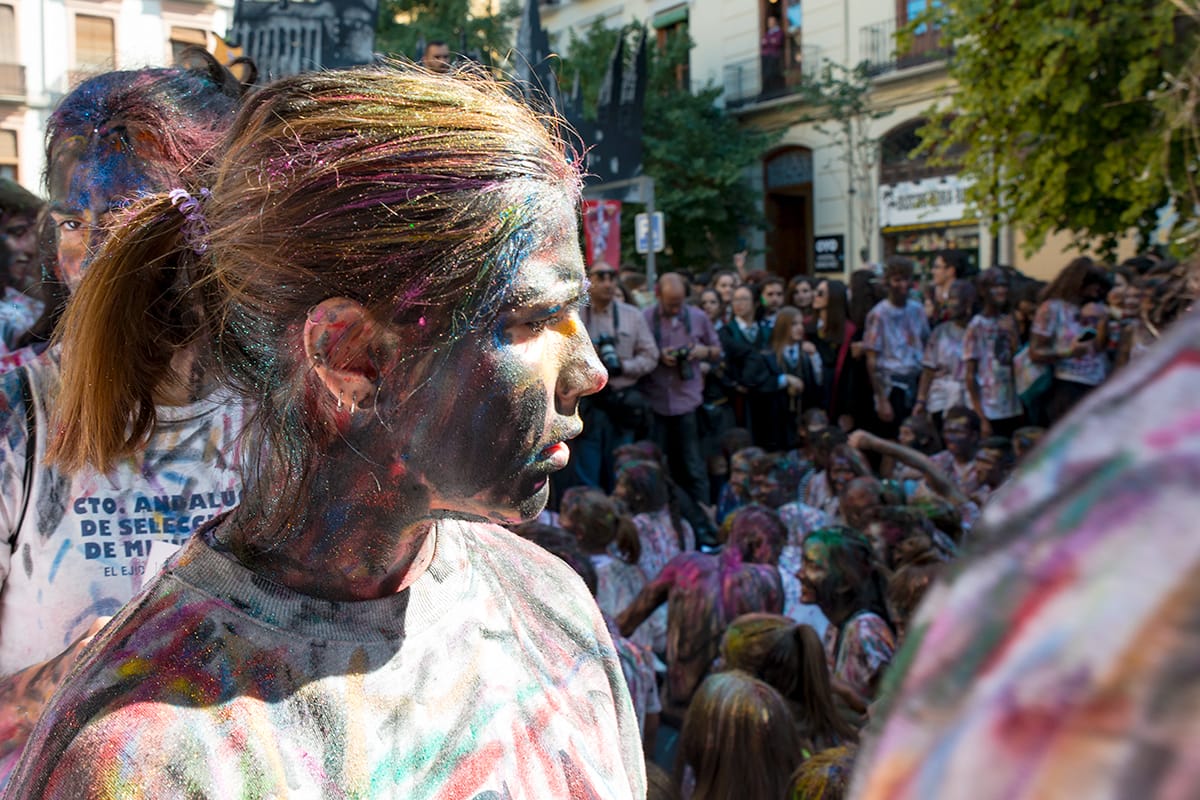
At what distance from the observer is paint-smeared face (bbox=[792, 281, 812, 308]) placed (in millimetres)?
9797

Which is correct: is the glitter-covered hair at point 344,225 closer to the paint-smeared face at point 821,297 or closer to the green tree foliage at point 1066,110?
the green tree foliage at point 1066,110

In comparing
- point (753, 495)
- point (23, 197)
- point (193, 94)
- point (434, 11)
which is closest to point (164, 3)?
point (23, 197)

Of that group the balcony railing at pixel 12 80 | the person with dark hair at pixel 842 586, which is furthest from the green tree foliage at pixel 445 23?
the person with dark hair at pixel 842 586

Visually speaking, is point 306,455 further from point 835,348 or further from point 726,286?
point 726,286

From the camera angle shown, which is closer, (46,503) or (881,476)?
(46,503)

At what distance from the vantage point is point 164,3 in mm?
7539

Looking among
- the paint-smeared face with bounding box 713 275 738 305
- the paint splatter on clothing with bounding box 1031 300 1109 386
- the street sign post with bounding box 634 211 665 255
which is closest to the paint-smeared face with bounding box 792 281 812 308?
the paint-smeared face with bounding box 713 275 738 305

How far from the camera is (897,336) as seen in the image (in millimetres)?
8609

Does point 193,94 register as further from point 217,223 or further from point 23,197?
point 23,197

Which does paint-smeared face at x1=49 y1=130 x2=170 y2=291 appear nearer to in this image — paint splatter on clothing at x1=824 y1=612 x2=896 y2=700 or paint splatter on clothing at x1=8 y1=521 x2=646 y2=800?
paint splatter on clothing at x1=8 y1=521 x2=646 y2=800

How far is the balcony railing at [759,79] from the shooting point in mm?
22533

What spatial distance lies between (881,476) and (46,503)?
575 centimetres

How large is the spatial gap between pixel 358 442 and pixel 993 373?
7.01 meters

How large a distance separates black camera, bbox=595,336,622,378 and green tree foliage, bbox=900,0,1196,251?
13.6 feet
